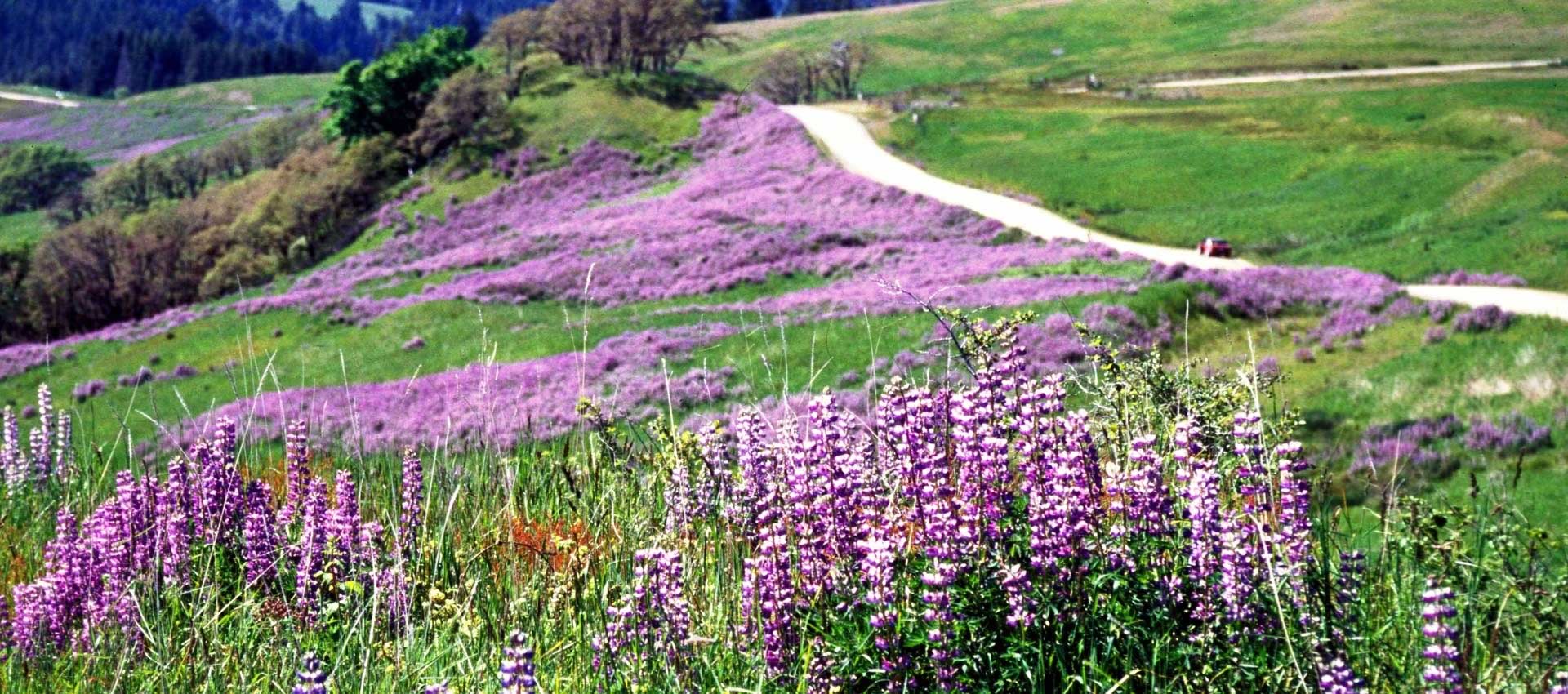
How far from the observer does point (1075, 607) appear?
416 cm

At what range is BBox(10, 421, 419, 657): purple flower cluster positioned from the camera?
16.9 ft

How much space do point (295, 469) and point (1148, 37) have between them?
111m

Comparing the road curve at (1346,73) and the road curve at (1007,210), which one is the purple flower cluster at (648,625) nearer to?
the road curve at (1007,210)

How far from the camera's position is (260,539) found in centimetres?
578

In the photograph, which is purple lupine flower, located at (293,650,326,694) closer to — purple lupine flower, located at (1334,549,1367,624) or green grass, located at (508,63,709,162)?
purple lupine flower, located at (1334,549,1367,624)

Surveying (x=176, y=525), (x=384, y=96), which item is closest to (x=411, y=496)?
(x=176, y=525)

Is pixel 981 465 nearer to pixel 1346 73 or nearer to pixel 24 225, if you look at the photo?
pixel 1346 73

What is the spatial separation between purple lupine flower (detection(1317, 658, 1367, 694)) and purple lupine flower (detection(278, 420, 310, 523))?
465 cm

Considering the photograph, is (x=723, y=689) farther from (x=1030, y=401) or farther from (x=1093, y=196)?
(x=1093, y=196)

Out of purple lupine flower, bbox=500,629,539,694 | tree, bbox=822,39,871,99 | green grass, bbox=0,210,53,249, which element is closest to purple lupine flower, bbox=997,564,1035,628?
purple lupine flower, bbox=500,629,539,694

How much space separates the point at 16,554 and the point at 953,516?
5272mm

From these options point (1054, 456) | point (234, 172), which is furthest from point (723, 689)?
point (234, 172)

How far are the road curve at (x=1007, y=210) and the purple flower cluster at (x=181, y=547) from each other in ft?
79.6

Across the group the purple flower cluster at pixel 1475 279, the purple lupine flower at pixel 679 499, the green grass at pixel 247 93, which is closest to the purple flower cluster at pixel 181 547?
the purple lupine flower at pixel 679 499
